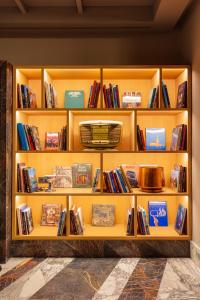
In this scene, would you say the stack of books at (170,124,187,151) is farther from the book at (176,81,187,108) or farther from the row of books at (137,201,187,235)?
the row of books at (137,201,187,235)

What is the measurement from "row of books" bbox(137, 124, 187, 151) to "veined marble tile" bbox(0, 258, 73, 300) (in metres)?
1.37

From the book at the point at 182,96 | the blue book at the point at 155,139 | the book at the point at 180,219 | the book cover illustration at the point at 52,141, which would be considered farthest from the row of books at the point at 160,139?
the book cover illustration at the point at 52,141

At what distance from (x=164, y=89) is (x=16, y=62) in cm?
170

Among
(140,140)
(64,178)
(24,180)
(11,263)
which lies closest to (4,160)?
(24,180)

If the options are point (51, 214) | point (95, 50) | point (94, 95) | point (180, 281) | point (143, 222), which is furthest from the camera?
point (95, 50)

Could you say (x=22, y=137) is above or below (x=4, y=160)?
above

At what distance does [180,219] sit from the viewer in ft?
9.82

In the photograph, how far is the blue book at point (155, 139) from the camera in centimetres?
314

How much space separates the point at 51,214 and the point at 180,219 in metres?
1.38

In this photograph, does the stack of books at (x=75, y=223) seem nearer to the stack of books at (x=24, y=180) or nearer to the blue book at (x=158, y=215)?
the stack of books at (x=24, y=180)

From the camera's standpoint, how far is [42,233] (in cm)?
302

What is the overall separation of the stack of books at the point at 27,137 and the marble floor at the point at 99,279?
3.64 feet

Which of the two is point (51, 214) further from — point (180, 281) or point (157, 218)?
point (180, 281)

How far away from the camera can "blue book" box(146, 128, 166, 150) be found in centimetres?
314
